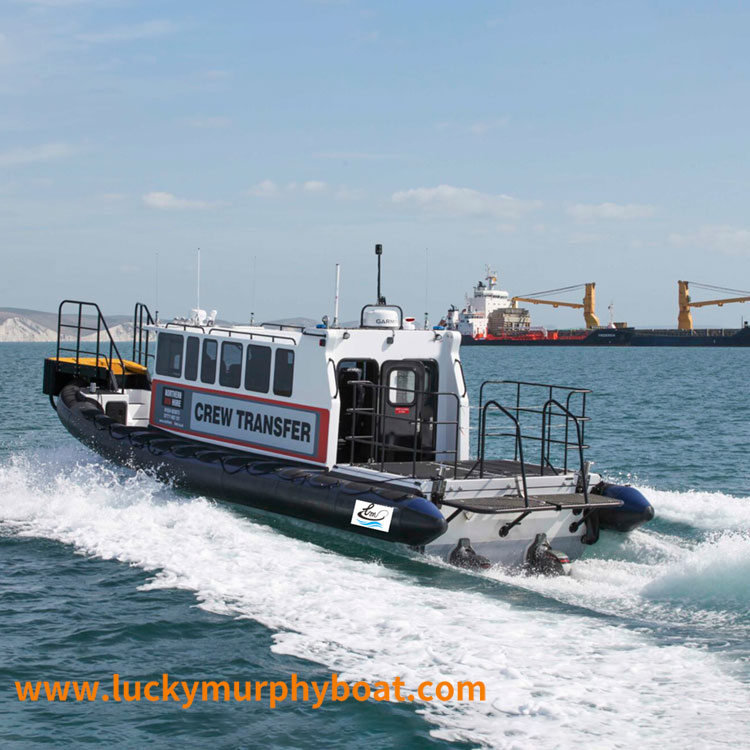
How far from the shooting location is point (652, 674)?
659 cm

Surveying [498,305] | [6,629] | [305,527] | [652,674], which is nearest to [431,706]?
[652,674]

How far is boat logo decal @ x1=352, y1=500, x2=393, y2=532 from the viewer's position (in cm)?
953

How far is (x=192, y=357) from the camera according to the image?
13047 millimetres

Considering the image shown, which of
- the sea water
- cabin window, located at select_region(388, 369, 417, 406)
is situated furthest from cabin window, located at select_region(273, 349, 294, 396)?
the sea water

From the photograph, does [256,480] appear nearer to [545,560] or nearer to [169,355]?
[169,355]

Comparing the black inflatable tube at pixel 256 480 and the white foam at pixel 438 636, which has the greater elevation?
the black inflatable tube at pixel 256 480

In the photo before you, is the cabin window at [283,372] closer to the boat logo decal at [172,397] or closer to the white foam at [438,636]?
the white foam at [438,636]

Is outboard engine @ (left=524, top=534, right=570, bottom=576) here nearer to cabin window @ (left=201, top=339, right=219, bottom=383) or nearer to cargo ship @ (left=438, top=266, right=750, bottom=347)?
cabin window @ (left=201, top=339, right=219, bottom=383)

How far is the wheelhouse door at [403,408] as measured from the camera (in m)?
11.6

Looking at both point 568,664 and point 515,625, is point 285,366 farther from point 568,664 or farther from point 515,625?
point 568,664

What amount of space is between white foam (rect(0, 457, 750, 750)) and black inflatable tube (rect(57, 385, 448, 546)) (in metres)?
0.34

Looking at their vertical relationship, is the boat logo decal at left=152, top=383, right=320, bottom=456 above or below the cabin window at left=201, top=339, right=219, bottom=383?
below

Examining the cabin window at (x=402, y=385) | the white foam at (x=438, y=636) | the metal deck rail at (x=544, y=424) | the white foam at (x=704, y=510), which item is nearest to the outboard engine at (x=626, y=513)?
the metal deck rail at (x=544, y=424)

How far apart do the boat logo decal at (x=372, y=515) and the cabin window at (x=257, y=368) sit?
2.65 m
